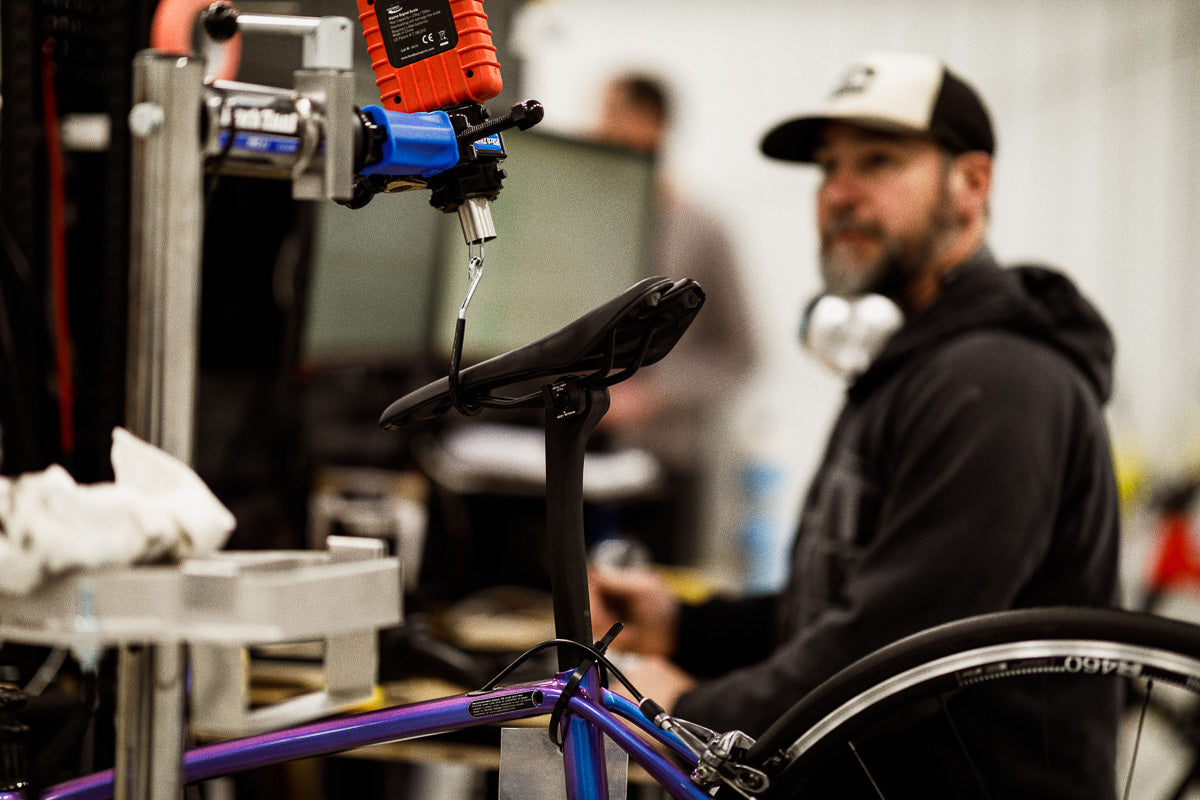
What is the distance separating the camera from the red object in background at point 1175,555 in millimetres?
3482

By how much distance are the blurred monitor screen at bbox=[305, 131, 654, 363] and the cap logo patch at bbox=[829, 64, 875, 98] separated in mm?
604

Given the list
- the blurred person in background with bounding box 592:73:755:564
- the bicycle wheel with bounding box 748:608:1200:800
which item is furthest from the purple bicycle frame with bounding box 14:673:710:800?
the blurred person in background with bounding box 592:73:755:564

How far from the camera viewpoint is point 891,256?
1.50m

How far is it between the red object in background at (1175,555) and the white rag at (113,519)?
3.49 meters

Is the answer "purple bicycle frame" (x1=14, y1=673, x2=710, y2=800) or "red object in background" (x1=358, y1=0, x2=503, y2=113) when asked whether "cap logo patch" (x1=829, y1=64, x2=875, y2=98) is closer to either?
"red object in background" (x1=358, y1=0, x2=503, y2=113)

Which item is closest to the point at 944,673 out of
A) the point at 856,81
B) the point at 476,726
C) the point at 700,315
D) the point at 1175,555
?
the point at 476,726

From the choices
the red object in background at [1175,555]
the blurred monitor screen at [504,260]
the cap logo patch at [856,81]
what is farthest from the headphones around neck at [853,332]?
the red object in background at [1175,555]

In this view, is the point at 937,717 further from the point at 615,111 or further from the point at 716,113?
the point at 716,113

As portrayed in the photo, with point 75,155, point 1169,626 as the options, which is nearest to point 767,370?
point 75,155

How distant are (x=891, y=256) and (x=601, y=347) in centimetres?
89

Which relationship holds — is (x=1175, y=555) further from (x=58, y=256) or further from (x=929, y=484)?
(x=58, y=256)

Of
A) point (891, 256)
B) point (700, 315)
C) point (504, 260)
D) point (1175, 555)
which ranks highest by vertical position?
point (891, 256)

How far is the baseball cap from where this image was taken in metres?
1.41

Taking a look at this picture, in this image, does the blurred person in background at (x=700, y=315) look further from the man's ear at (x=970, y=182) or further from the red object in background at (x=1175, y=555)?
the man's ear at (x=970, y=182)
